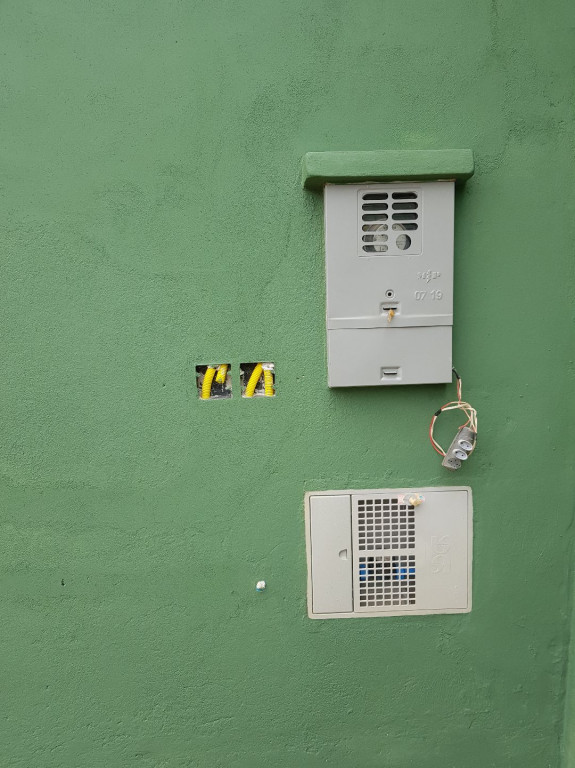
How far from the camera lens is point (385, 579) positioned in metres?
1.93

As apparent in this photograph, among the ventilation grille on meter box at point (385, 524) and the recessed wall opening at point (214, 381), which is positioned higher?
the recessed wall opening at point (214, 381)

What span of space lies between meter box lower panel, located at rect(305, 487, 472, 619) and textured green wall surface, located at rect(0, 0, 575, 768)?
54 millimetres

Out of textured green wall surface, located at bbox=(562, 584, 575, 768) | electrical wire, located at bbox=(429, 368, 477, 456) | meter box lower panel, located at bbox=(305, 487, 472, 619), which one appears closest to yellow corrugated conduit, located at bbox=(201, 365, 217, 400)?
meter box lower panel, located at bbox=(305, 487, 472, 619)

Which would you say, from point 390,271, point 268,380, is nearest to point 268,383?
point 268,380

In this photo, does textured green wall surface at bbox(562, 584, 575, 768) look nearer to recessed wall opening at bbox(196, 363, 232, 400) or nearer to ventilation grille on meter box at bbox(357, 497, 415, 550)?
ventilation grille on meter box at bbox(357, 497, 415, 550)

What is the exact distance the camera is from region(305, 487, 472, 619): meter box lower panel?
74.9 inches

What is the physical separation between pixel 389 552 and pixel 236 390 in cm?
80

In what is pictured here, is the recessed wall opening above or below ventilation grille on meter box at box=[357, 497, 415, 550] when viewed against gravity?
above

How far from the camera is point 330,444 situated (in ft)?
6.16

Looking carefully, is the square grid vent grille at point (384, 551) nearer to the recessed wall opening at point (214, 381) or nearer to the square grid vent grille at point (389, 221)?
the recessed wall opening at point (214, 381)

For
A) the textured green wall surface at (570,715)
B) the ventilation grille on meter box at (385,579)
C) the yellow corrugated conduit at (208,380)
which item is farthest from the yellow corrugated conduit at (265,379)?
the textured green wall surface at (570,715)

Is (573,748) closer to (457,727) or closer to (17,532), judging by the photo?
(457,727)

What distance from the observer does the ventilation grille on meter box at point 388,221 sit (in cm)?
170

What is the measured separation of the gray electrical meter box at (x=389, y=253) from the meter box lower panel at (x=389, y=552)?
0.52m
